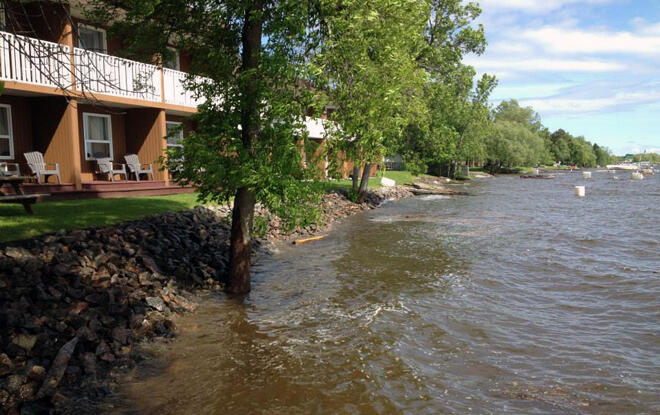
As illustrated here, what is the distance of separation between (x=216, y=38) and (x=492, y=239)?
1221 cm

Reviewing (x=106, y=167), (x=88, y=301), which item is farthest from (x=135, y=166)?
(x=88, y=301)

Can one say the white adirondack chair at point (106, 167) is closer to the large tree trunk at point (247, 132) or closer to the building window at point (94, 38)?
the building window at point (94, 38)

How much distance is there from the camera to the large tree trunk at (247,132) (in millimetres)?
8360

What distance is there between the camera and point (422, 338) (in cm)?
777

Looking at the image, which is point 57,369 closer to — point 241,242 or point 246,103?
point 241,242

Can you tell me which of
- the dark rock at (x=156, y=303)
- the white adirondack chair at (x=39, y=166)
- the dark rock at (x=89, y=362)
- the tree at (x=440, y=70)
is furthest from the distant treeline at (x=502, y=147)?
the dark rock at (x=89, y=362)

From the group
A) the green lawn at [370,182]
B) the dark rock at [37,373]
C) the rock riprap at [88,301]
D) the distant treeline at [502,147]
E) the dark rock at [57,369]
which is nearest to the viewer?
the dark rock at [57,369]

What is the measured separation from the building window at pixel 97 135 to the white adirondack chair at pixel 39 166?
2.57 m

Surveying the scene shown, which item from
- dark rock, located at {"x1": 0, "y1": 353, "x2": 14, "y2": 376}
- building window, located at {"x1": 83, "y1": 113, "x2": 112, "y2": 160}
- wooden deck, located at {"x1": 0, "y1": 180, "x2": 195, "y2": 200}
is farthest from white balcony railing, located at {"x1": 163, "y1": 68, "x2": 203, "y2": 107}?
dark rock, located at {"x1": 0, "y1": 353, "x2": 14, "y2": 376}

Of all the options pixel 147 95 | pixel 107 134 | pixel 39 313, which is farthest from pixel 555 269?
pixel 107 134

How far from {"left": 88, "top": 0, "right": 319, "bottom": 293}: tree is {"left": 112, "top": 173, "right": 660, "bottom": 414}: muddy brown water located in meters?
1.97

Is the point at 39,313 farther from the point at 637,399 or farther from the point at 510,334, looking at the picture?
the point at 637,399

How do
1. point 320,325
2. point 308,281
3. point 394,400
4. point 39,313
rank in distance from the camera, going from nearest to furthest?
point 394,400
point 39,313
point 320,325
point 308,281

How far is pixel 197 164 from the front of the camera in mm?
8391
